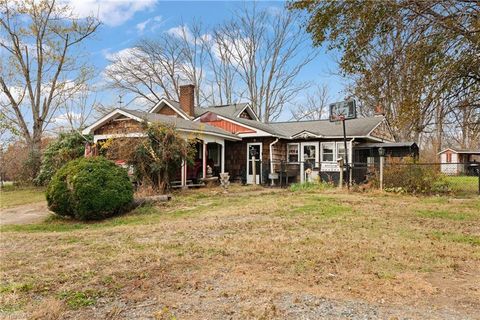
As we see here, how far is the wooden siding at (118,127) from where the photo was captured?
529 inches

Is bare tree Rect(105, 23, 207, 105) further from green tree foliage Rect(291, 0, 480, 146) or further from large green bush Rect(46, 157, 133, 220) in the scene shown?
green tree foliage Rect(291, 0, 480, 146)

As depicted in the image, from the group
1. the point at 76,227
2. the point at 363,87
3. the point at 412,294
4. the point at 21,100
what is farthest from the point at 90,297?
the point at 21,100

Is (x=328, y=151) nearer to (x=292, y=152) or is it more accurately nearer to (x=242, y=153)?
(x=292, y=152)

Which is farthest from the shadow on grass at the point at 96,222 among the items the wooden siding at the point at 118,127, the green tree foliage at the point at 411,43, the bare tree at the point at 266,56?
the bare tree at the point at 266,56

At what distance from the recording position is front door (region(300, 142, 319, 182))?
55.3 feet

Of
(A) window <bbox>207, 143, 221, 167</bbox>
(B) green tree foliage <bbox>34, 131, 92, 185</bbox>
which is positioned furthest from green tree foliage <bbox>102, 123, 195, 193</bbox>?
(A) window <bbox>207, 143, 221, 167</bbox>

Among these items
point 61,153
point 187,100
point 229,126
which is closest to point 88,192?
point 61,153

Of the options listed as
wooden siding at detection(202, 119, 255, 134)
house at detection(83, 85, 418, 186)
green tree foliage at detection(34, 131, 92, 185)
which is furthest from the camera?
wooden siding at detection(202, 119, 255, 134)

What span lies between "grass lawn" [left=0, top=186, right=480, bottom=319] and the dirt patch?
106 cm

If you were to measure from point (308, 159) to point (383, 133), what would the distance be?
5206 millimetres

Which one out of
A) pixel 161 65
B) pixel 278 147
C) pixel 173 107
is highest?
pixel 161 65

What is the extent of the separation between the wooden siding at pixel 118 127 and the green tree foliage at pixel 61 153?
7.27 feet

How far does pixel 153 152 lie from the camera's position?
11453mm

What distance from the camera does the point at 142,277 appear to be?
3939 mm
